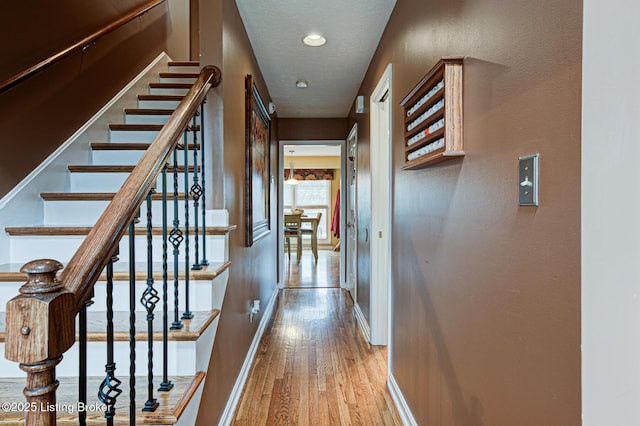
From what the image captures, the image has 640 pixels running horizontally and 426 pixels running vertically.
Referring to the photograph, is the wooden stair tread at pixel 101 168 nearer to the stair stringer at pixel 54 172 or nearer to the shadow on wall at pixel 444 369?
the stair stringer at pixel 54 172

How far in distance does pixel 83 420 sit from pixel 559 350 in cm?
106

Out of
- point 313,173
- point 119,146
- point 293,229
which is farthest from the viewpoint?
point 313,173

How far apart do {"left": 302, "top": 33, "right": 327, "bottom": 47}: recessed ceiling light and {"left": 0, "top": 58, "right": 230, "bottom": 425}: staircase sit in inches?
52.4

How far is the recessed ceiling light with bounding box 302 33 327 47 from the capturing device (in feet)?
8.36

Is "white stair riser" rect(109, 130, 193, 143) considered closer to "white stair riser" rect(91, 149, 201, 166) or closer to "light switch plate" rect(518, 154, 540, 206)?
"white stair riser" rect(91, 149, 201, 166)

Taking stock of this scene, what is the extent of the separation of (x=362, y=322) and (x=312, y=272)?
2.84 metres

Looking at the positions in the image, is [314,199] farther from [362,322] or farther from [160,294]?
[160,294]

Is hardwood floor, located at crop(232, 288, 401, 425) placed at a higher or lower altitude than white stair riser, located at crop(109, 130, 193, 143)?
lower

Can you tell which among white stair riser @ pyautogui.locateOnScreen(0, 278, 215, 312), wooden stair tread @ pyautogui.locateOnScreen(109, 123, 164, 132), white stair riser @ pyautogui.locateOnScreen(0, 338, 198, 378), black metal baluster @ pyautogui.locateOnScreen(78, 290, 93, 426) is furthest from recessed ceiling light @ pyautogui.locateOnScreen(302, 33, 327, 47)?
black metal baluster @ pyautogui.locateOnScreen(78, 290, 93, 426)

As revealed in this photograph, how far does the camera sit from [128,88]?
2729mm

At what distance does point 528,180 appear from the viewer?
32.4 inches

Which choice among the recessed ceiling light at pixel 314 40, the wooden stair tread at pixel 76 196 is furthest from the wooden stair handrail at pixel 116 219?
the recessed ceiling light at pixel 314 40

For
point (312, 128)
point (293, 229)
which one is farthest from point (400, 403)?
point (293, 229)

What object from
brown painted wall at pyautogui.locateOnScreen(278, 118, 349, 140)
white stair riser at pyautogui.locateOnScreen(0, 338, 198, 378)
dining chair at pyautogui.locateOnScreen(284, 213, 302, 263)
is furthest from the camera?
dining chair at pyautogui.locateOnScreen(284, 213, 302, 263)
